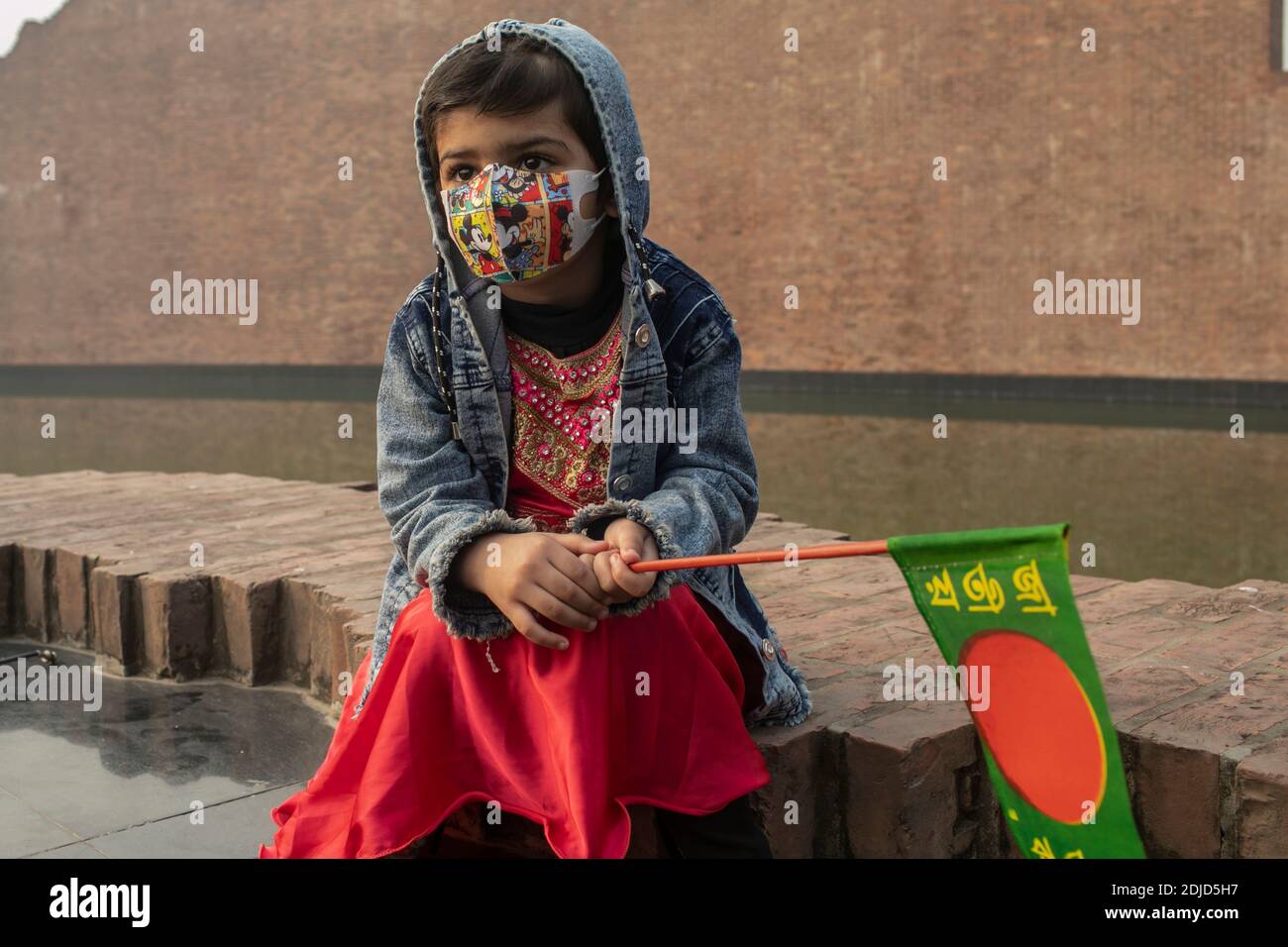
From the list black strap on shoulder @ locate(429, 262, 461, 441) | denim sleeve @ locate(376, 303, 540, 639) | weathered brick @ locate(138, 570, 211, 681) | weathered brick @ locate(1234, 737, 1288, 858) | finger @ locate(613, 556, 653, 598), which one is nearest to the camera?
finger @ locate(613, 556, 653, 598)

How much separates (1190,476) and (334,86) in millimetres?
13178

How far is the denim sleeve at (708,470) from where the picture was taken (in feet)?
6.32

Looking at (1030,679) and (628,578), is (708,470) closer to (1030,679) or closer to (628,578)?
(628,578)

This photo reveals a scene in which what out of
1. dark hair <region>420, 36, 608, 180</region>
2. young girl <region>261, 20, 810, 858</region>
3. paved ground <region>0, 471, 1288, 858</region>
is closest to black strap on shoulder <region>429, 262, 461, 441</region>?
young girl <region>261, 20, 810, 858</region>

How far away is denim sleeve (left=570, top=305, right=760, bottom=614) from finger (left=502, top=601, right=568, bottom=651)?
210 millimetres

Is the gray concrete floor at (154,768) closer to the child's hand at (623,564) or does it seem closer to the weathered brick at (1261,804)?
the child's hand at (623,564)

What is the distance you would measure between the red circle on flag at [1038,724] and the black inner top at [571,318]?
88 centimetres

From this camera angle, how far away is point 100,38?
62.2 ft

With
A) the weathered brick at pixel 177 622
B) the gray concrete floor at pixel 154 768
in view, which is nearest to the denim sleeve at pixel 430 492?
the gray concrete floor at pixel 154 768

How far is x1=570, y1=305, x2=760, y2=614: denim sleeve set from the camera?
1927 mm

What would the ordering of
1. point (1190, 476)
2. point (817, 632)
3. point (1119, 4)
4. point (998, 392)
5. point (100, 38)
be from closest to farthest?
point (817, 632)
point (1190, 476)
point (1119, 4)
point (998, 392)
point (100, 38)

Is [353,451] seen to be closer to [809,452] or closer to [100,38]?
[809,452]

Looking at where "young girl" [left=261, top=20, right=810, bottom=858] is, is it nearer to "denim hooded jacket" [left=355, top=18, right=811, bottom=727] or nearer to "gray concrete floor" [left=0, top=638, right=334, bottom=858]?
"denim hooded jacket" [left=355, top=18, right=811, bottom=727]
